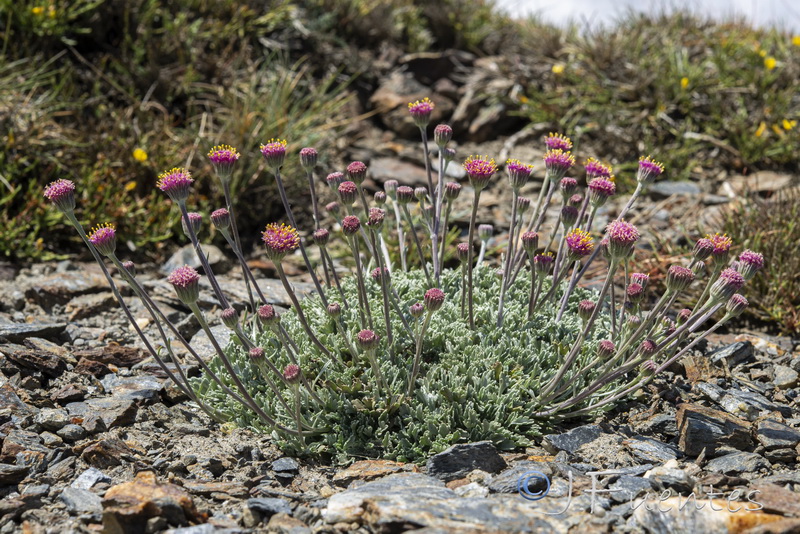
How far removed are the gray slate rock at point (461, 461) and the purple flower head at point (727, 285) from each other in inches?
46.8

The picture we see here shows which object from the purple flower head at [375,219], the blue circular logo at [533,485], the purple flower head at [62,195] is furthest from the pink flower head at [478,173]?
the purple flower head at [62,195]

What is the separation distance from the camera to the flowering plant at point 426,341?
3.10 meters

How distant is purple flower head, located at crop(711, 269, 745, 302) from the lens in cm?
299

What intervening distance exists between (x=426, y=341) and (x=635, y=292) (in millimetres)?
1083

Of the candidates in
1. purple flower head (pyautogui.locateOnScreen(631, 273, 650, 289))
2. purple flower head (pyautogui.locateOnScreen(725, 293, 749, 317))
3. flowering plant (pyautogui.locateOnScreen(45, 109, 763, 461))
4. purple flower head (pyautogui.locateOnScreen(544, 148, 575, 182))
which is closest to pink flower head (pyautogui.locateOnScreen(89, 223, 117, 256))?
flowering plant (pyautogui.locateOnScreen(45, 109, 763, 461))

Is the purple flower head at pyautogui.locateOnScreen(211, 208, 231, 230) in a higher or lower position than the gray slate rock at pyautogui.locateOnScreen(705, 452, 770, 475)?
higher

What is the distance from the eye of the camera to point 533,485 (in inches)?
113

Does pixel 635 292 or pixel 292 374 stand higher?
pixel 635 292

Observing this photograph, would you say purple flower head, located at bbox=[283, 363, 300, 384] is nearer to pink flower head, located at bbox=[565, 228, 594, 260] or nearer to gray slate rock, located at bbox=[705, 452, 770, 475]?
pink flower head, located at bbox=[565, 228, 594, 260]

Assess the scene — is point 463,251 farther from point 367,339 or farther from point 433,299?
point 367,339

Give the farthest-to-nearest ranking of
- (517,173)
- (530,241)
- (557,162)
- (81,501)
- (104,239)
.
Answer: (557,162)
(517,173)
(530,241)
(104,239)
(81,501)

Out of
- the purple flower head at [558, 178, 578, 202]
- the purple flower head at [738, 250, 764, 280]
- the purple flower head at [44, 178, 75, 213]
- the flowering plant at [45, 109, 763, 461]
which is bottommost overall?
the flowering plant at [45, 109, 763, 461]

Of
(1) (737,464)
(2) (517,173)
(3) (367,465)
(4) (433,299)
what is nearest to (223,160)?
(4) (433,299)

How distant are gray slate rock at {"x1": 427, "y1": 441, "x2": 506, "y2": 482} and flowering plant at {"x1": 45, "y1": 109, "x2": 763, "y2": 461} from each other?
0.14 metres
